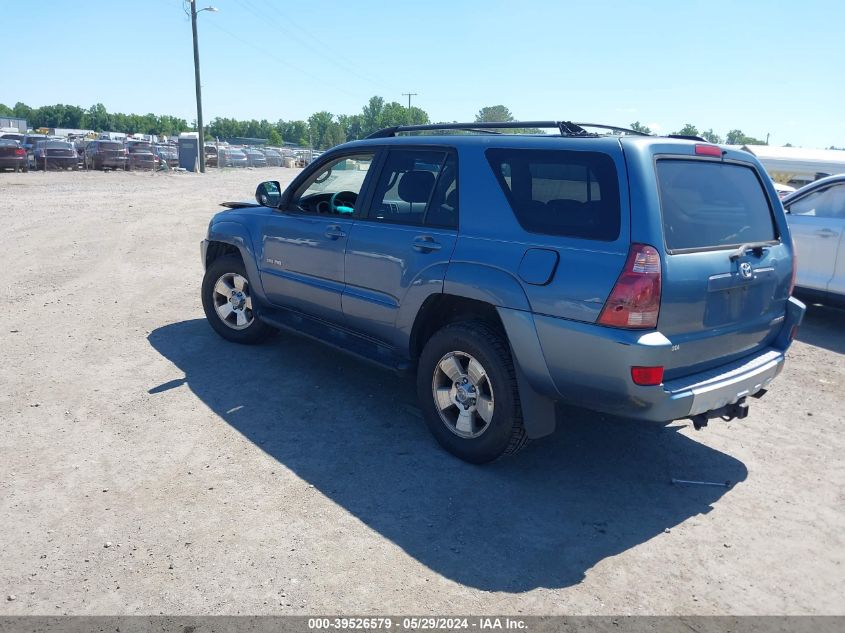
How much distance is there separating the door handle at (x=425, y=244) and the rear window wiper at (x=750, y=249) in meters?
1.69

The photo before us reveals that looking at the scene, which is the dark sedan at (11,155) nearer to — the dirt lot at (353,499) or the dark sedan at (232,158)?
the dark sedan at (232,158)

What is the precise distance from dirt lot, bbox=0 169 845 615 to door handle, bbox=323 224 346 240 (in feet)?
4.00

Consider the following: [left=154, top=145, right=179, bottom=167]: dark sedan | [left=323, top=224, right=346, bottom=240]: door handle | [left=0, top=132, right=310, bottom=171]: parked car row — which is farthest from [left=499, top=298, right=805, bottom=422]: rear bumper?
[left=154, top=145, right=179, bottom=167]: dark sedan

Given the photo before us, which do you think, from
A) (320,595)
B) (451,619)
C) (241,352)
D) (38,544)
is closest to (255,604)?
(320,595)

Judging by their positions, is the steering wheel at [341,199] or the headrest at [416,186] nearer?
the headrest at [416,186]

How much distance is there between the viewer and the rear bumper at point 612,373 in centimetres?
346

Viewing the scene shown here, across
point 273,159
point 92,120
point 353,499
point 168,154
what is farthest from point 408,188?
point 92,120

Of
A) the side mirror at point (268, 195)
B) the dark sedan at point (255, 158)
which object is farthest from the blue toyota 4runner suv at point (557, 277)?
the dark sedan at point (255, 158)

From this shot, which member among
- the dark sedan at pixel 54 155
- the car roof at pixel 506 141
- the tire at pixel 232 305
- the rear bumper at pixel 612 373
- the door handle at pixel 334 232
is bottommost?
the dark sedan at pixel 54 155

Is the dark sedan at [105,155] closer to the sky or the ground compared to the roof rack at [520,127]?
closer to the ground

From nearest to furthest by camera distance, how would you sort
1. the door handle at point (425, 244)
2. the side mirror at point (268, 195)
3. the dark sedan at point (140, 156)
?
1. the door handle at point (425, 244)
2. the side mirror at point (268, 195)
3. the dark sedan at point (140, 156)

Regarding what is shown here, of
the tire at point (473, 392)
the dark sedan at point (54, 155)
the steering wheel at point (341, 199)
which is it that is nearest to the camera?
the tire at point (473, 392)

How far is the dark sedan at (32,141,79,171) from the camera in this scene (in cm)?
3378

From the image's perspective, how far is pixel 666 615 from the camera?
9.85 ft
